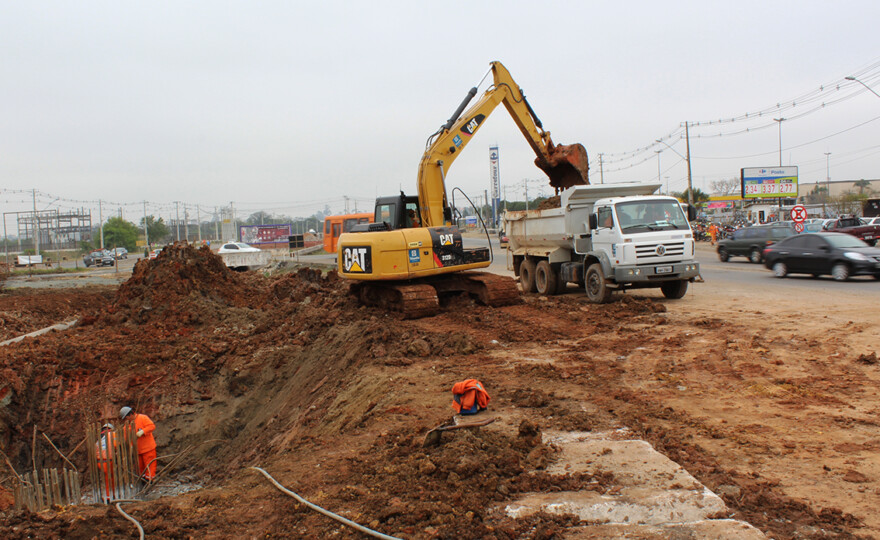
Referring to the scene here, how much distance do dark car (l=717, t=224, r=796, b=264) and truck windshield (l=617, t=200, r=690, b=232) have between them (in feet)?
46.1

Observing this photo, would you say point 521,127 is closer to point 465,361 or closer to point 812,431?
point 465,361

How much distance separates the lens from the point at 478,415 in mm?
6168

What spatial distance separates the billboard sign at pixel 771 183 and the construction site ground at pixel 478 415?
49.4m

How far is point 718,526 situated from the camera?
12.7ft

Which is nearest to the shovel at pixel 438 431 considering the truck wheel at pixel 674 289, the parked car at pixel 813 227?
the truck wheel at pixel 674 289

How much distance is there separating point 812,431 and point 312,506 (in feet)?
14.3

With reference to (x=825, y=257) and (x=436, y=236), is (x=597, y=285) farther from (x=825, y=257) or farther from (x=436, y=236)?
(x=825, y=257)

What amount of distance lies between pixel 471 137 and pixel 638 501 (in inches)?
465

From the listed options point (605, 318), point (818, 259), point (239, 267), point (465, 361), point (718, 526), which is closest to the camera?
point (718, 526)

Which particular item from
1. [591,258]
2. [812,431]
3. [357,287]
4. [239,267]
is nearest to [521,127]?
[591,258]

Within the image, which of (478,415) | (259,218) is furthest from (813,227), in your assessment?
(259,218)

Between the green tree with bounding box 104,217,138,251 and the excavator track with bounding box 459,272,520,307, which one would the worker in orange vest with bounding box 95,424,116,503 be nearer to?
the excavator track with bounding box 459,272,520,307

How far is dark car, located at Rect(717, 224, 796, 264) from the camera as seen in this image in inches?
1030

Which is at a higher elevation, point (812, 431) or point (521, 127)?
point (521, 127)
